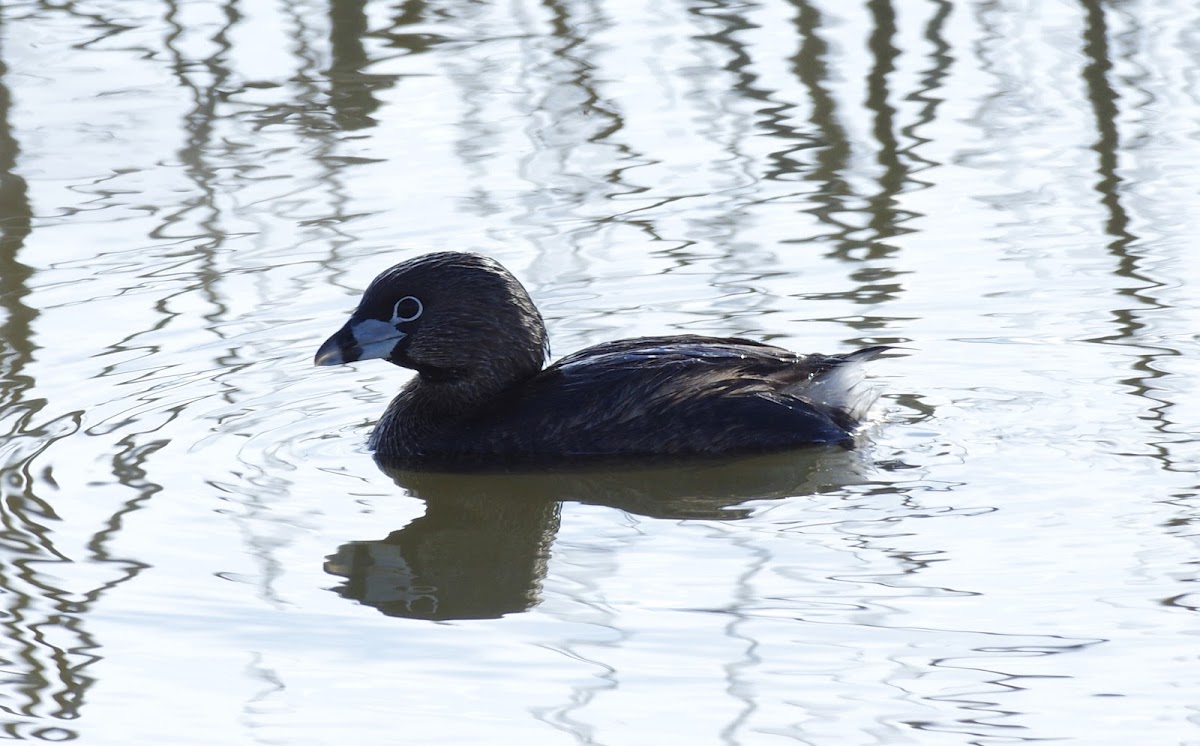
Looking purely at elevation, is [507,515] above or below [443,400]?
below

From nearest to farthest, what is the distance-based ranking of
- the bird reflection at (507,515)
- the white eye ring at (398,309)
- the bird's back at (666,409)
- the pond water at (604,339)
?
the pond water at (604,339) < the bird reflection at (507,515) < the bird's back at (666,409) < the white eye ring at (398,309)

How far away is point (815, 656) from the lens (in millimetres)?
5250

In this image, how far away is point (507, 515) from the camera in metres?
6.74

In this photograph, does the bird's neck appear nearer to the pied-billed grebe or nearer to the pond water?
the pied-billed grebe

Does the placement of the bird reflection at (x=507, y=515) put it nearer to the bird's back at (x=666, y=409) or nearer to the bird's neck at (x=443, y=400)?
the bird's back at (x=666, y=409)

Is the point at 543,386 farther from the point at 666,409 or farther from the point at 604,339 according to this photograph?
the point at 604,339

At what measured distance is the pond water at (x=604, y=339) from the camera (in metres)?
5.20

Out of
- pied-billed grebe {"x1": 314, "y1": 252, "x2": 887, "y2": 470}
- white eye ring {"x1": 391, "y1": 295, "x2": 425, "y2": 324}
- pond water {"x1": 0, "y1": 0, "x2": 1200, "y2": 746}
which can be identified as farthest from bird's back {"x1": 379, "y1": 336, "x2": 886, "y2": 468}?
white eye ring {"x1": 391, "y1": 295, "x2": 425, "y2": 324}

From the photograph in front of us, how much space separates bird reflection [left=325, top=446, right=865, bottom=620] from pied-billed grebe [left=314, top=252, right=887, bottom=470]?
90mm

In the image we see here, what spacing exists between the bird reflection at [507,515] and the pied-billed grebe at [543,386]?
9 centimetres

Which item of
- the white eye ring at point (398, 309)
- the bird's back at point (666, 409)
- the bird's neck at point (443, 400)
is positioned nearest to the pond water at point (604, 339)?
the bird's back at point (666, 409)

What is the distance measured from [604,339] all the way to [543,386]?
3.35 feet

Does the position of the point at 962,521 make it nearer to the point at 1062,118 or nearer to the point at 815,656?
the point at 815,656

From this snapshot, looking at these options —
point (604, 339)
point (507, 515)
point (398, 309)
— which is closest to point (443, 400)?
point (398, 309)
